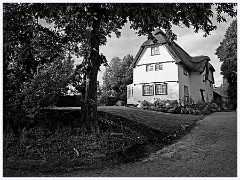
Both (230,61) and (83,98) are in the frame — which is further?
(230,61)

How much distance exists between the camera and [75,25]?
6.86m

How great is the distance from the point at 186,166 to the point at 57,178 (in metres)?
2.65

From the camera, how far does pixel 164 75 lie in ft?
72.5

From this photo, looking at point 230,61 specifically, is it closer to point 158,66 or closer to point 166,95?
point 158,66

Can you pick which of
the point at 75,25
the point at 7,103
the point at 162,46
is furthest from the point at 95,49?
the point at 162,46

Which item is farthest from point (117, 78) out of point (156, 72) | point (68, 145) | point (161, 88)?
point (68, 145)

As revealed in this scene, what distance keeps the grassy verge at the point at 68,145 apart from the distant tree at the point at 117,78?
1820 cm

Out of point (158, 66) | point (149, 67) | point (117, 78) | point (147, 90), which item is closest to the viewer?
point (158, 66)

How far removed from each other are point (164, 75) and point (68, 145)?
17.8 m

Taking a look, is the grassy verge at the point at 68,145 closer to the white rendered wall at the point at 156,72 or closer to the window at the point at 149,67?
the white rendered wall at the point at 156,72

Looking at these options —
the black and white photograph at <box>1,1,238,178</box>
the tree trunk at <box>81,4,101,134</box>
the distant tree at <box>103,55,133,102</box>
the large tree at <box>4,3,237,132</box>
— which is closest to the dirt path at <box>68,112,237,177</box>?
the black and white photograph at <box>1,1,238,178</box>

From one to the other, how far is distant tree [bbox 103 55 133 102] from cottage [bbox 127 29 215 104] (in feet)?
7.03

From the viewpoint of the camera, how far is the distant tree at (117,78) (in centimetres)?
2575

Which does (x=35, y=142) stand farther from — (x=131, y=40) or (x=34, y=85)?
(x=131, y=40)
